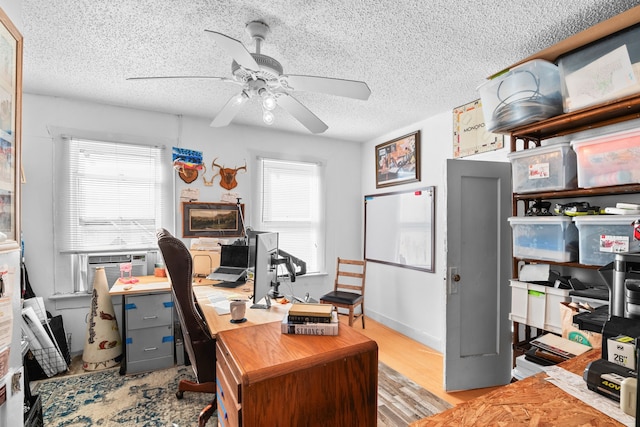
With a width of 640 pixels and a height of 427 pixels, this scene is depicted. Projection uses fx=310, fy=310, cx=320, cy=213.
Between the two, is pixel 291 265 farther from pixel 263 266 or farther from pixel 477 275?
pixel 477 275

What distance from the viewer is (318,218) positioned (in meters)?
4.36

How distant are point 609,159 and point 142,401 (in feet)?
11.5

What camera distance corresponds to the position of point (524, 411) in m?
0.90

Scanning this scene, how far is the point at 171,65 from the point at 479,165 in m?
2.54

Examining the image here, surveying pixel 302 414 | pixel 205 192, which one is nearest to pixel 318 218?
pixel 205 192

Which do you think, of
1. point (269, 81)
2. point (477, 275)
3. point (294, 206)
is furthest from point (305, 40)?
point (294, 206)

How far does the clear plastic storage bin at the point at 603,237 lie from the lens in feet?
5.55

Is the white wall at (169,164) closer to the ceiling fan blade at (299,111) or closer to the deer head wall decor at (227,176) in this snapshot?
the deer head wall decor at (227,176)

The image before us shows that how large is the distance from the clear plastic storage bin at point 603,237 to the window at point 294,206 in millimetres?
2928

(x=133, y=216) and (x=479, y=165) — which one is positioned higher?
(x=479, y=165)

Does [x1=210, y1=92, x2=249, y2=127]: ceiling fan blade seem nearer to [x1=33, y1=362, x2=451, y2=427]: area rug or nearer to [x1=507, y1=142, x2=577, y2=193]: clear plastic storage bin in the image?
[x1=507, y1=142, x2=577, y2=193]: clear plastic storage bin

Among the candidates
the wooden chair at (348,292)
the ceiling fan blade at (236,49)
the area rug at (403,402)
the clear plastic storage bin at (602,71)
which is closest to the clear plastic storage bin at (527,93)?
the clear plastic storage bin at (602,71)

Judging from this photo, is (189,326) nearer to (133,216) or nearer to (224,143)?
(133,216)

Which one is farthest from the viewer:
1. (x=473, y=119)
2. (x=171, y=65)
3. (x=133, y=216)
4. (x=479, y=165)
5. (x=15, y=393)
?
(x=133, y=216)
